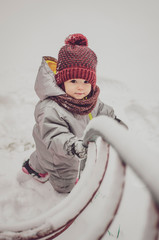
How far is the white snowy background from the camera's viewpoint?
99 centimetres

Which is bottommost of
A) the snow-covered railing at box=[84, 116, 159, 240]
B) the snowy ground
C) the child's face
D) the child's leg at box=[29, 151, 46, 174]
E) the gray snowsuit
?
the snowy ground

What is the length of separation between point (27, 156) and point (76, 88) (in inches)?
42.1

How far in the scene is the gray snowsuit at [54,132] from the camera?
742 mm

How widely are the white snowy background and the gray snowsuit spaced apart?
0.71ft

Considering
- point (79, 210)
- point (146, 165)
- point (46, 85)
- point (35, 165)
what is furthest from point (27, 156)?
point (146, 165)

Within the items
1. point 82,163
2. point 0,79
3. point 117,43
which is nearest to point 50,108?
point 82,163

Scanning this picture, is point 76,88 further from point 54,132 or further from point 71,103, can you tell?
point 54,132

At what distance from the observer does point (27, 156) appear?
5.05ft

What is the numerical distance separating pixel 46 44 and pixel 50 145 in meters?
7.34

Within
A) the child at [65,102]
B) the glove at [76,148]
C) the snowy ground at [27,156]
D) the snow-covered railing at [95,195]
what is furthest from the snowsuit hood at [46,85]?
the snowy ground at [27,156]

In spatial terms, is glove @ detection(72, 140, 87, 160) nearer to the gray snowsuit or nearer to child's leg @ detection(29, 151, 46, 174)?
the gray snowsuit

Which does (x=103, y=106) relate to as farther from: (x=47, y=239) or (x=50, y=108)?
(x=47, y=239)

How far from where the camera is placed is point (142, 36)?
6703mm

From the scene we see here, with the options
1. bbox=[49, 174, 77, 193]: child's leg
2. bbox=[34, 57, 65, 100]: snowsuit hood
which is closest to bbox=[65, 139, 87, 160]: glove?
bbox=[34, 57, 65, 100]: snowsuit hood
